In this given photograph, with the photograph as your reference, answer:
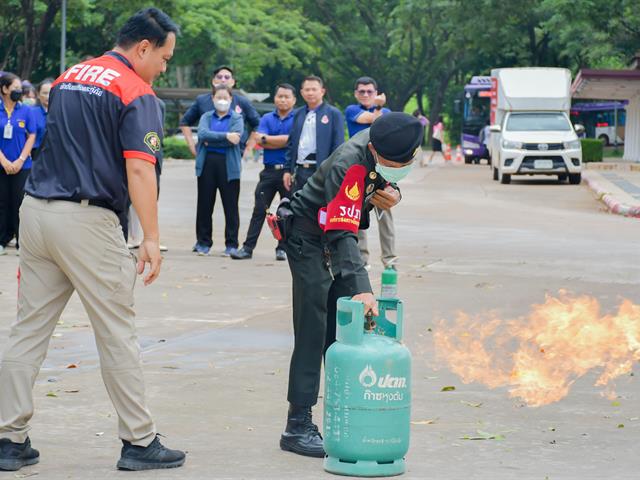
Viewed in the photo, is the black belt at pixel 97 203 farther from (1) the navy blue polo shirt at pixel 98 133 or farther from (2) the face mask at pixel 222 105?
(2) the face mask at pixel 222 105

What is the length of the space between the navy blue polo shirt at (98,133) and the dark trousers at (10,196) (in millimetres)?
8523

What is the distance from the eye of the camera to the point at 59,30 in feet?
172

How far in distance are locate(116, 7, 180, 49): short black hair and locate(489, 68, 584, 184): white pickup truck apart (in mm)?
26348

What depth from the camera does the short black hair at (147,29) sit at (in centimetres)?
535

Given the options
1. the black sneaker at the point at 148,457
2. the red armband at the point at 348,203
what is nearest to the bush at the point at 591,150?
the red armband at the point at 348,203

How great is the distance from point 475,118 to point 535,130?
19.1m

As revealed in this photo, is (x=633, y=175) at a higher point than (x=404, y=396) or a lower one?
lower

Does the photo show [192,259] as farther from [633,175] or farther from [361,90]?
[633,175]

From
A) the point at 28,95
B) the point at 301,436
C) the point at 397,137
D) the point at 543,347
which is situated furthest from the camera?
the point at 28,95

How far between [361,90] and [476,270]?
217 cm

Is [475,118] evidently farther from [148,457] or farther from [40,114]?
[148,457]

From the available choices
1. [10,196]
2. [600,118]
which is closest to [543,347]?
[10,196]

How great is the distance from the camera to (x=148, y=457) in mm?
5391

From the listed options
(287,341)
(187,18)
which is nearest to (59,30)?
(187,18)
